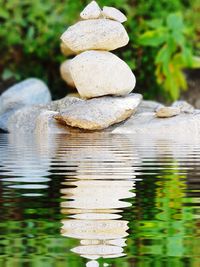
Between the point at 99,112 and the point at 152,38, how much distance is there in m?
3.60

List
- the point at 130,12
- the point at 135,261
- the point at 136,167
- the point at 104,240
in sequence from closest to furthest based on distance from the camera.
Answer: the point at 135,261, the point at 104,240, the point at 136,167, the point at 130,12

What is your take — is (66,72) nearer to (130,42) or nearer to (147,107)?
(130,42)

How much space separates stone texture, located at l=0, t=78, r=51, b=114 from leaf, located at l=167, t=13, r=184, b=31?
1924 mm

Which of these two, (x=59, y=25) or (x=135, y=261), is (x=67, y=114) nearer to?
(x=59, y=25)

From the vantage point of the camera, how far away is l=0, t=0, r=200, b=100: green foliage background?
41.9 ft

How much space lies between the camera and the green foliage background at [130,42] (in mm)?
12766

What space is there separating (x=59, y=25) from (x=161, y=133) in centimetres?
448

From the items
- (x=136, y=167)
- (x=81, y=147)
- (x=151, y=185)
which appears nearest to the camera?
(x=151, y=185)

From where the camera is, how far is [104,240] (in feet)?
10.1

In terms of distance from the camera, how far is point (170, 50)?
12.8 m

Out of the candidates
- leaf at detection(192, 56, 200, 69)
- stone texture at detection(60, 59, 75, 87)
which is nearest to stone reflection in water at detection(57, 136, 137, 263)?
stone texture at detection(60, 59, 75, 87)

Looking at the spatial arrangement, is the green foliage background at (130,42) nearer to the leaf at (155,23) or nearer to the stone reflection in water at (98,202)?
the leaf at (155,23)

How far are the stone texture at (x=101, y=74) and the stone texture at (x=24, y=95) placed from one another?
6.42ft

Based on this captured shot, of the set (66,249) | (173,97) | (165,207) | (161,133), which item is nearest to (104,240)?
(66,249)
